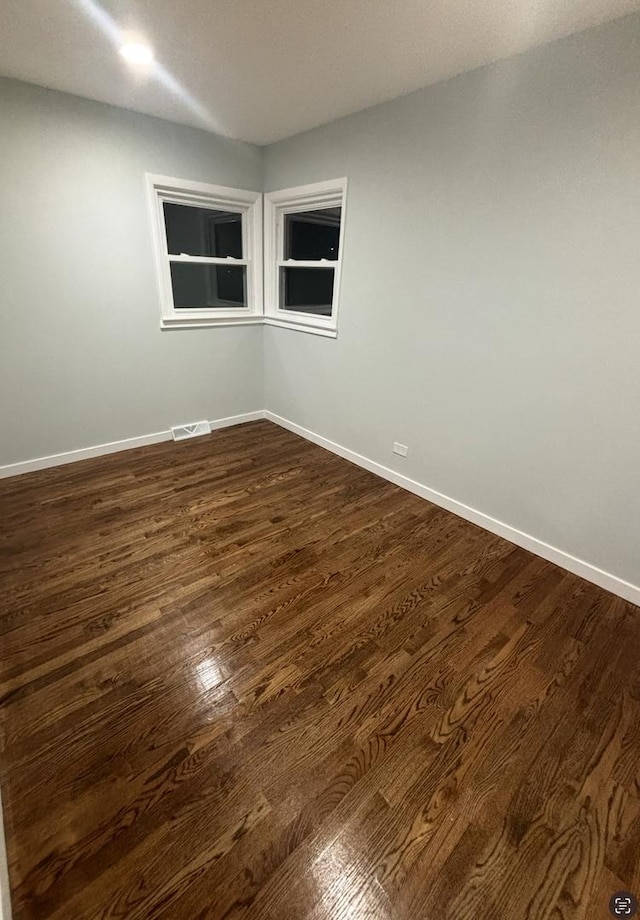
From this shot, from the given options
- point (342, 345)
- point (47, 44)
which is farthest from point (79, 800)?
point (47, 44)

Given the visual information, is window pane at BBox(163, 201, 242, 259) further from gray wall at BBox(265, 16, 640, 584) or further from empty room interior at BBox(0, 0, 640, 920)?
gray wall at BBox(265, 16, 640, 584)

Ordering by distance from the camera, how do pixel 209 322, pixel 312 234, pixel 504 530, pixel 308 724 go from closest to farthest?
pixel 308 724, pixel 504 530, pixel 312 234, pixel 209 322

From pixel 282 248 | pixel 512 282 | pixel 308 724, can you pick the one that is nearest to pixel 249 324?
pixel 282 248

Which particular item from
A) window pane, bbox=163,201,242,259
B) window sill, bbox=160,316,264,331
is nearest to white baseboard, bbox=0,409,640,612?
window sill, bbox=160,316,264,331

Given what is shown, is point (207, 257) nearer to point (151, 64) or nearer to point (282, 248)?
point (282, 248)

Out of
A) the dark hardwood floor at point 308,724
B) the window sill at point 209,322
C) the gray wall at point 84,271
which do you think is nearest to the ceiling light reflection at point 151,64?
the gray wall at point 84,271

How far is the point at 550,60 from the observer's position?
1.79 metres

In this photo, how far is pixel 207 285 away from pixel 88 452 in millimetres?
1814

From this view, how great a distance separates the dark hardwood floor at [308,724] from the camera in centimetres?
104

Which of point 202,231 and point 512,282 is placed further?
point 202,231

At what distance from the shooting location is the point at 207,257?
350cm

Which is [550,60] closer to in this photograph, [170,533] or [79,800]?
[170,533]

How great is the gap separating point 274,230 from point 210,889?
417 centimetres

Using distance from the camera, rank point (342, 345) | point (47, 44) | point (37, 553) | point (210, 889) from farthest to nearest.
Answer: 1. point (342, 345)
2. point (37, 553)
3. point (47, 44)
4. point (210, 889)
